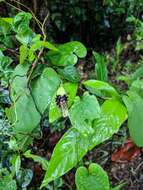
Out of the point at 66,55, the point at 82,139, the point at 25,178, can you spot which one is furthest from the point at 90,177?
the point at 25,178

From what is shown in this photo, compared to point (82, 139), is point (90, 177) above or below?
below

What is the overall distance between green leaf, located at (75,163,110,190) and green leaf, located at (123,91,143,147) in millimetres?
170

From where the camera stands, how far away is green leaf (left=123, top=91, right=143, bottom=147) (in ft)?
3.44

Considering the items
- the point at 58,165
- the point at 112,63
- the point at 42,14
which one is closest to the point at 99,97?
the point at 58,165

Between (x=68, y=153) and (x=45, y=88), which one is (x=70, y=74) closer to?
(x=45, y=88)

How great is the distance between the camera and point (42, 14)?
2.23 metres

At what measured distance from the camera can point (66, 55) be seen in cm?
111

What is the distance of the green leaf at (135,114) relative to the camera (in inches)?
41.3

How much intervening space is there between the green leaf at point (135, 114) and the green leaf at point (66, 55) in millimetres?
162

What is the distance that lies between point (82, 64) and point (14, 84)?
2.22 meters

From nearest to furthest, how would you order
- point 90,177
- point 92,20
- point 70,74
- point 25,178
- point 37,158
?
point 70,74, point 90,177, point 37,158, point 25,178, point 92,20

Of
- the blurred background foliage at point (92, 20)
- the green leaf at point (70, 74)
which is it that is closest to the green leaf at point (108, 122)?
the green leaf at point (70, 74)

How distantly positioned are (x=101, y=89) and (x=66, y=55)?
13 centimetres

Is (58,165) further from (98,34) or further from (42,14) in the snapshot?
(98,34)
